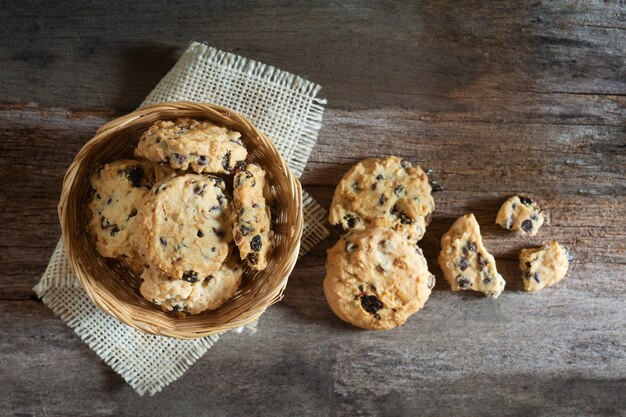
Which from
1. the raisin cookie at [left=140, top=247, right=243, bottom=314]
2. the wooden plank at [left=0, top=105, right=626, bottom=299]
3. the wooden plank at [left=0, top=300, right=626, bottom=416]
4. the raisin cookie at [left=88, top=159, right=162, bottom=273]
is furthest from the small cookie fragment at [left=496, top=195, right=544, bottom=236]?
the raisin cookie at [left=88, top=159, right=162, bottom=273]

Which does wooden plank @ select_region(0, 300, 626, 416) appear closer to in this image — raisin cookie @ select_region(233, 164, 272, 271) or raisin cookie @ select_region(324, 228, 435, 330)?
raisin cookie @ select_region(324, 228, 435, 330)

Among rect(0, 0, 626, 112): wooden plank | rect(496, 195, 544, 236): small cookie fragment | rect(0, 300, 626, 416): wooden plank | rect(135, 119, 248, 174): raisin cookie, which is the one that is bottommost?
rect(0, 300, 626, 416): wooden plank


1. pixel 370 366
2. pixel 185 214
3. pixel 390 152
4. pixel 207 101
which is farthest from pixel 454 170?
pixel 185 214

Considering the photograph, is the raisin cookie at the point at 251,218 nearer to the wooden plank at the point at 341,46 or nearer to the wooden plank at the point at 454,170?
the wooden plank at the point at 454,170

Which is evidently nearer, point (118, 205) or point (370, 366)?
point (118, 205)

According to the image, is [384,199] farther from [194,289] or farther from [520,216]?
[194,289]

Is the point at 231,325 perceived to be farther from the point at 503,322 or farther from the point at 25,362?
the point at 503,322
